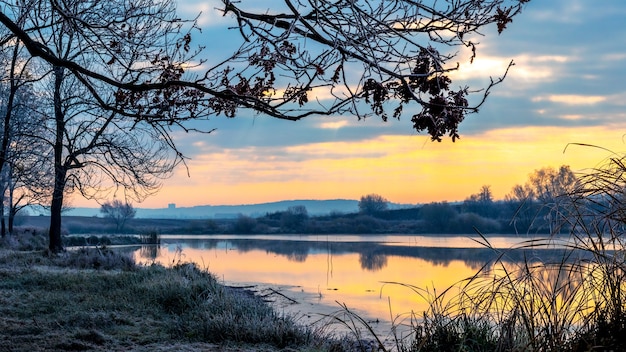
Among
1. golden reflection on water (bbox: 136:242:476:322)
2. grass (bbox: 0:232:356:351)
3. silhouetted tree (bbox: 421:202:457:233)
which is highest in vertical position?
silhouetted tree (bbox: 421:202:457:233)

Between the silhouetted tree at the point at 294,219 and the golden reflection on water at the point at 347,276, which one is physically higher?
the silhouetted tree at the point at 294,219

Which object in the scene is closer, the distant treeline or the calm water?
the calm water

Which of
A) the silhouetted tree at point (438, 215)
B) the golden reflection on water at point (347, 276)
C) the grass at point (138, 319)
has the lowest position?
the golden reflection on water at point (347, 276)

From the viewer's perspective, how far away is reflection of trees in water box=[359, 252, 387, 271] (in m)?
20.3

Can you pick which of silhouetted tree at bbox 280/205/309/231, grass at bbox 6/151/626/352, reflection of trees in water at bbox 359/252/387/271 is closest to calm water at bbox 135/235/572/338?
reflection of trees in water at bbox 359/252/387/271

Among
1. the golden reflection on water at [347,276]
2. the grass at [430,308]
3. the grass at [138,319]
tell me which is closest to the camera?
the grass at [430,308]

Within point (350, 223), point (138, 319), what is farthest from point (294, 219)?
point (138, 319)

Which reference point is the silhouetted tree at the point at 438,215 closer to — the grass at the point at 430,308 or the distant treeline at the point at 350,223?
the distant treeline at the point at 350,223

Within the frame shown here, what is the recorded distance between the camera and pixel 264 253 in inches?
1116

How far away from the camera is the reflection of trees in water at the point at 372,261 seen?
2030 centimetres

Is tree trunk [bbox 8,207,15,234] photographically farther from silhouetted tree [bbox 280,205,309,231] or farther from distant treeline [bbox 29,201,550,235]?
silhouetted tree [bbox 280,205,309,231]

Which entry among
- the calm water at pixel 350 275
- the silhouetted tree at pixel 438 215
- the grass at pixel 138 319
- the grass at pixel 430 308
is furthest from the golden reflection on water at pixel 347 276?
the silhouetted tree at pixel 438 215

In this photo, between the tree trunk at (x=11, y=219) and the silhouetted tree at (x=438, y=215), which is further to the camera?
the silhouetted tree at (x=438, y=215)

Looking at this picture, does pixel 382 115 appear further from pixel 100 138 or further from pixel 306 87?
pixel 100 138
